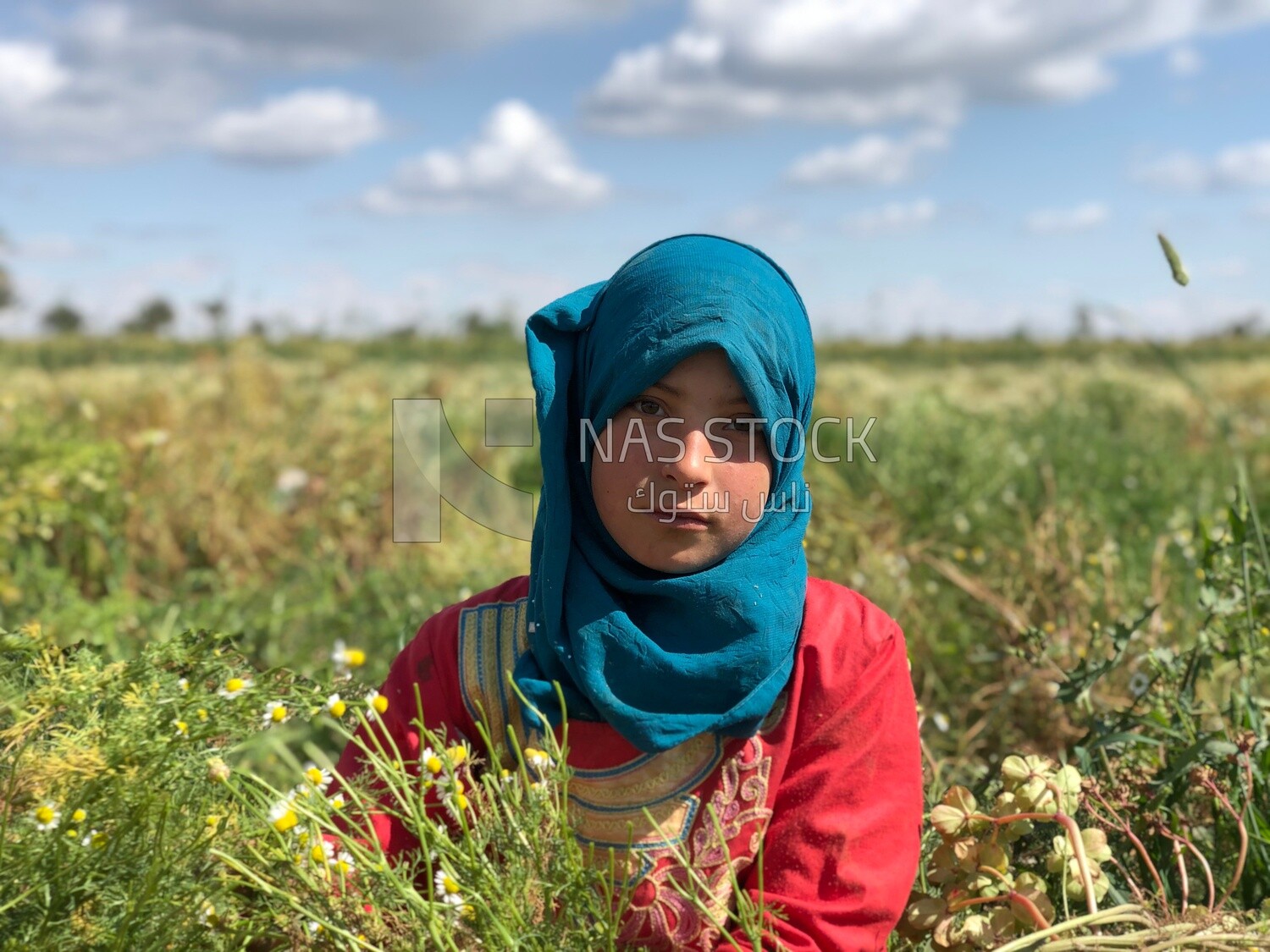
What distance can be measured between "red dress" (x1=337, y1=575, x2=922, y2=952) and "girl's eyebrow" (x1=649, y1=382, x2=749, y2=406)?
31 centimetres

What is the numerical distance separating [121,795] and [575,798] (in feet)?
1.92

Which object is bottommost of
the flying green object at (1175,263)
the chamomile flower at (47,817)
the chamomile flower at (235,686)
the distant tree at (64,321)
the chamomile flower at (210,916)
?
the chamomile flower at (210,916)

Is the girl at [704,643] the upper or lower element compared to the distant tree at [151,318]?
lower

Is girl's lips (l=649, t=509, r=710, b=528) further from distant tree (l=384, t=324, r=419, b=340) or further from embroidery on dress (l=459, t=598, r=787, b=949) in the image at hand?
distant tree (l=384, t=324, r=419, b=340)

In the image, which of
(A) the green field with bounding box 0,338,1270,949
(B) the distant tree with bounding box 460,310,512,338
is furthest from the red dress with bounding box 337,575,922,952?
(B) the distant tree with bounding box 460,310,512,338

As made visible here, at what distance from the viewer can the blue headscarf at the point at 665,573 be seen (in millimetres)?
1418

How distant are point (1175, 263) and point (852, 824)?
0.80 meters

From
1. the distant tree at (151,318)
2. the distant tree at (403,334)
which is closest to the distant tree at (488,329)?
the distant tree at (403,334)

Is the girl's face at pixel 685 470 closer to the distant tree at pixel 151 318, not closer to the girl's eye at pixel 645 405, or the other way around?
the girl's eye at pixel 645 405

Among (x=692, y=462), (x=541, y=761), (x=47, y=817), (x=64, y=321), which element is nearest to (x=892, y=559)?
(x=692, y=462)

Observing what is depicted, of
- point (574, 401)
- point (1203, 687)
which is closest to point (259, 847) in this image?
point (574, 401)

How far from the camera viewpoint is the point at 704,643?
1457 mm

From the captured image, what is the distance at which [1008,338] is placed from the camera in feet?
121

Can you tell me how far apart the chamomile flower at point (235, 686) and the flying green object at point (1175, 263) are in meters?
1.18
